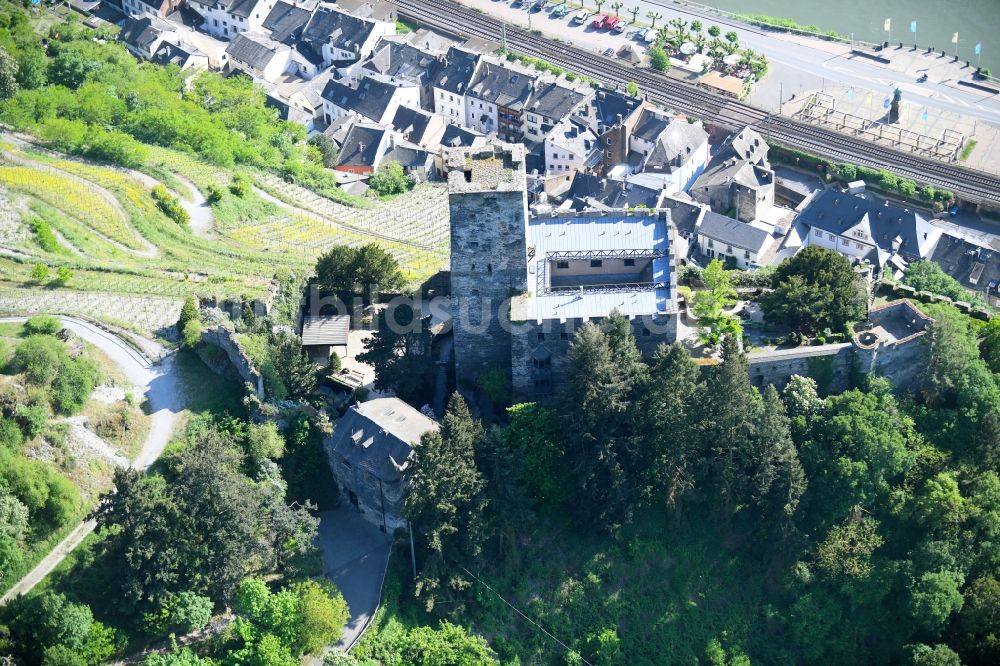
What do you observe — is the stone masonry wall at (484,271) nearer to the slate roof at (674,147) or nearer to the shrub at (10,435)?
the shrub at (10,435)

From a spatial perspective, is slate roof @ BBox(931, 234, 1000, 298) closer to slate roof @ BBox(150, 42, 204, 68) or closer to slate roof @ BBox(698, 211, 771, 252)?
slate roof @ BBox(698, 211, 771, 252)

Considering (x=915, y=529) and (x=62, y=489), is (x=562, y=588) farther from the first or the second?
(x=62, y=489)

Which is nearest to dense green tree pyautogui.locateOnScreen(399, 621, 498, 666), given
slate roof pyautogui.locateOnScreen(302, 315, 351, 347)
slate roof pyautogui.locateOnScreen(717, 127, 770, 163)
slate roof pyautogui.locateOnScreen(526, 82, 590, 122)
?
slate roof pyautogui.locateOnScreen(302, 315, 351, 347)

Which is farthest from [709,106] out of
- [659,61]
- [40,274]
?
[40,274]

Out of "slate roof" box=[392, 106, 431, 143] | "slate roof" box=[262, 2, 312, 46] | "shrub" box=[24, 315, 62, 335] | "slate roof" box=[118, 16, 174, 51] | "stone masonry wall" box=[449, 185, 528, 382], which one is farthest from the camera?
"slate roof" box=[262, 2, 312, 46]

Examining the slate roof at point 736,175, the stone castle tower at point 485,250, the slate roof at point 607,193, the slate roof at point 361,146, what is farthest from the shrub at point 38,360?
the slate roof at point 736,175

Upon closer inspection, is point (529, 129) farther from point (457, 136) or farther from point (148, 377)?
point (148, 377)

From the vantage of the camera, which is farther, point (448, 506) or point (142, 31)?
point (142, 31)
